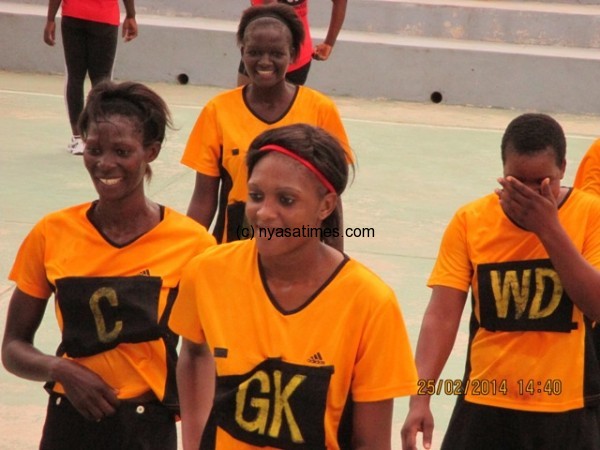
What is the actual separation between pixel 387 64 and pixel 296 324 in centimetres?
996

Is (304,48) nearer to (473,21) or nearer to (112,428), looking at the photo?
(112,428)

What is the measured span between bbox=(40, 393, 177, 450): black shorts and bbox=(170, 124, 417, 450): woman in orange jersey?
14.7 inches

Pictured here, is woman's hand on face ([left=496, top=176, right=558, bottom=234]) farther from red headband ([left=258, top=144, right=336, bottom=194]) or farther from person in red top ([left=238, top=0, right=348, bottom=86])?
person in red top ([left=238, top=0, right=348, bottom=86])

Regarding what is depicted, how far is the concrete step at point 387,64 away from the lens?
12109 mm

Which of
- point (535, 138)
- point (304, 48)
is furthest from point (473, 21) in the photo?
point (535, 138)

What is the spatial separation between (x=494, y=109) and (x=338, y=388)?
9.78 meters

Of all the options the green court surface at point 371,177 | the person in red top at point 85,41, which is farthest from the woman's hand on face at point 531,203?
the person in red top at point 85,41

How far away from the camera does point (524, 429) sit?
3.31 metres

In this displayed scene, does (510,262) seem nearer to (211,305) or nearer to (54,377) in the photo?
(211,305)

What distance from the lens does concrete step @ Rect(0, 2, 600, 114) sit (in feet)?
39.7

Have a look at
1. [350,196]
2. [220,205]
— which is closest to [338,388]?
[220,205]

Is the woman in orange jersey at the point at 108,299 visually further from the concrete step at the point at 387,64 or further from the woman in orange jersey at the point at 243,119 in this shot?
the concrete step at the point at 387,64

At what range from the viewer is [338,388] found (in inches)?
102
